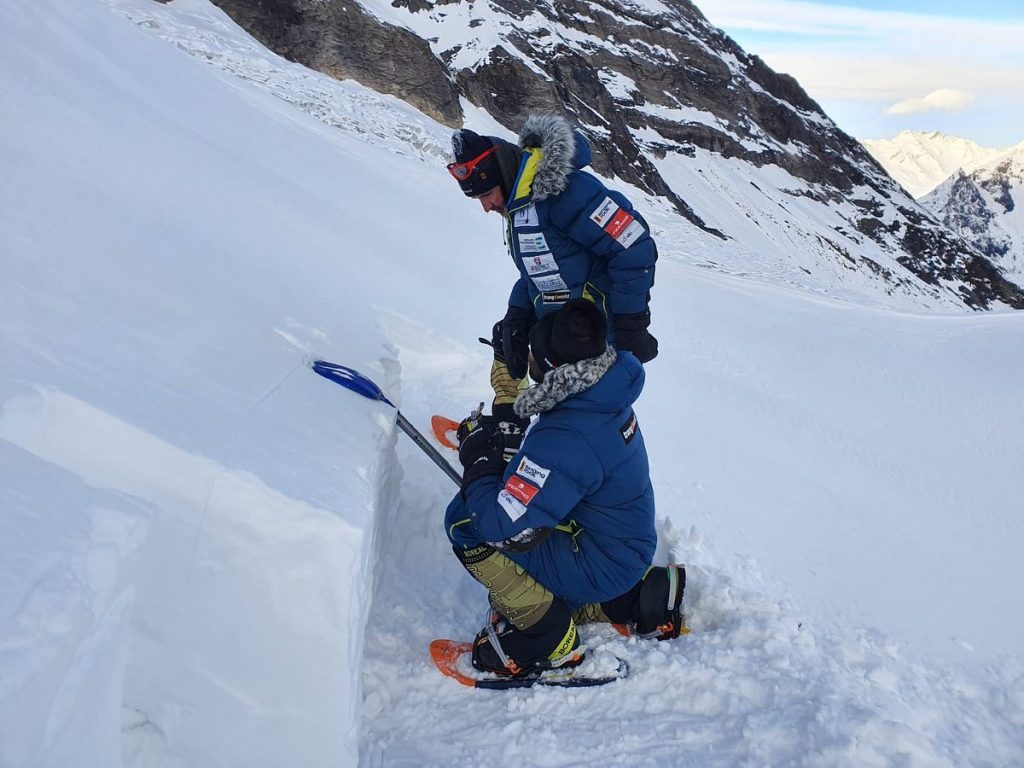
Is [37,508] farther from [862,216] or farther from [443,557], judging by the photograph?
[862,216]

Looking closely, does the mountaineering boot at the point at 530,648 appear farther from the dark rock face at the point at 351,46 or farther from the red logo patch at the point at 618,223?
the dark rock face at the point at 351,46

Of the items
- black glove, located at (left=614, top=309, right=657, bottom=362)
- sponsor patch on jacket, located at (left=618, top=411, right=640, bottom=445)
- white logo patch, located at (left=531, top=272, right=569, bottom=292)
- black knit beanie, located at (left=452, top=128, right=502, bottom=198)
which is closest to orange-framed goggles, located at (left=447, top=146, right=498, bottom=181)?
black knit beanie, located at (left=452, top=128, right=502, bottom=198)

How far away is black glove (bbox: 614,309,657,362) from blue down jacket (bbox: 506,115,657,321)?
4cm

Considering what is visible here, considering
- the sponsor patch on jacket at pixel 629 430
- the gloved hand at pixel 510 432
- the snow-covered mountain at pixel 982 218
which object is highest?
the snow-covered mountain at pixel 982 218

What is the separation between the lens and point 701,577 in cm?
311

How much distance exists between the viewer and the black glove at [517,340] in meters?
3.34

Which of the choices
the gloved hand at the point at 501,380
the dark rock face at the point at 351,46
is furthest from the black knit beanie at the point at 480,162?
the dark rock face at the point at 351,46

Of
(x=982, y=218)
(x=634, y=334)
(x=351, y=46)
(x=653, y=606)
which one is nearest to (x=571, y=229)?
(x=634, y=334)

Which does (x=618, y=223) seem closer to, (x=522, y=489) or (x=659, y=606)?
(x=522, y=489)

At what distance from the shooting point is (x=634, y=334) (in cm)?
324

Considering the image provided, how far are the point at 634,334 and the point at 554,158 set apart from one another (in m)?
0.87

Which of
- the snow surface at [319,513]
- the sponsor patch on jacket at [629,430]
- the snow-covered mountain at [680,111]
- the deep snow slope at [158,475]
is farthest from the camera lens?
the snow-covered mountain at [680,111]

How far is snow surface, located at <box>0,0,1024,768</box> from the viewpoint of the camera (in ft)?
5.16

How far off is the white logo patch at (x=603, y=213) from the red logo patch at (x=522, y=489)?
48.2 inches
